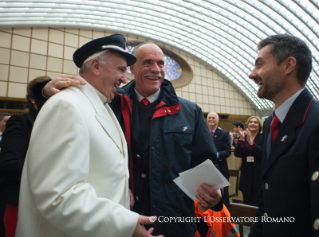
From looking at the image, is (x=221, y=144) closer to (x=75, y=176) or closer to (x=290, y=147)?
(x=290, y=147)

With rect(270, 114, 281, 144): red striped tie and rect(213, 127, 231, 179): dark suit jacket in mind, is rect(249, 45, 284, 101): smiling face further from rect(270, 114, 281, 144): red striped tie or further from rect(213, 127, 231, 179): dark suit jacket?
rect(213, 127, 231, 179): dark suit jacket

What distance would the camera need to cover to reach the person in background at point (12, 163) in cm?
172

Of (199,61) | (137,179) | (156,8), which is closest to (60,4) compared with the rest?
(156,8)

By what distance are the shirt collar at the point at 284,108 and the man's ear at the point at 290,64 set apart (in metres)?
0.18

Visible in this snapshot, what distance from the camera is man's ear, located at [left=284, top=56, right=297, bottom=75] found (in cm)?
160

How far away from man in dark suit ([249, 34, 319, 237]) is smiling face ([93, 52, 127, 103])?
117 cm

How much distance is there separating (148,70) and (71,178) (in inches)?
50.9

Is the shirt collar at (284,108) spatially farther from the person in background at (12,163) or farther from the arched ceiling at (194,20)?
the arched ceiling at (194,20)

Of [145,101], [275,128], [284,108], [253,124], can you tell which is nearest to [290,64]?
[284,108]

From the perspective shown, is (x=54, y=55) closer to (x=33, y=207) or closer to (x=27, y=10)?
(x=27, y=10)

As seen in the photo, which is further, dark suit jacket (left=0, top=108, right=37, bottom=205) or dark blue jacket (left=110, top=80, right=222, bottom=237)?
dark suit jacket (left=0, top=108, right=37, bottom=205)

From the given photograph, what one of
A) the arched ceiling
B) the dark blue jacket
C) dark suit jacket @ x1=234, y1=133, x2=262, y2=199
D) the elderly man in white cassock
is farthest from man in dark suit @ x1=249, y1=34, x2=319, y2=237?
the arched ceiling

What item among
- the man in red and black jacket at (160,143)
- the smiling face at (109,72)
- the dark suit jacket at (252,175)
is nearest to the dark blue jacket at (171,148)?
the man in red and black jacket at (160,143)

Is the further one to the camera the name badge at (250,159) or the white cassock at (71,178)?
the name badge at (250,159)
